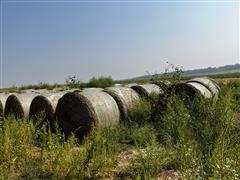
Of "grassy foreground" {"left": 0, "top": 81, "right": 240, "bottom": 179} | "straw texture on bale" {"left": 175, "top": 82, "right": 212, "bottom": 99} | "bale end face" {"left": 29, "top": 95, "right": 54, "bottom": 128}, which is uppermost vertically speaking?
"straw texture on bale" {"left": 175, "top": 82, "right": 212, "bottom": 99}

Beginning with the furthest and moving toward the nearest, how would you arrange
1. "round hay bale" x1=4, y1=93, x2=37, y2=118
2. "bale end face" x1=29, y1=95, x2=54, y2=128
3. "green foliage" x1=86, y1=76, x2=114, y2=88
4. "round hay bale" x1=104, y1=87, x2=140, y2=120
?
"green foliage" x1=86, y1=76, x2=114, y2=88, "round hay bale" x1=4, y1=93, x2=37, y2=118, "round hay bale" x1=104, y1=87, x2=140, y2=120, "bale end face" x1=29, y1=95, x2=54, y2=128

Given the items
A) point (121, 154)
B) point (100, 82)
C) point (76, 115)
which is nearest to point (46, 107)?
point (76, 115)

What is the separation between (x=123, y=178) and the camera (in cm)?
527

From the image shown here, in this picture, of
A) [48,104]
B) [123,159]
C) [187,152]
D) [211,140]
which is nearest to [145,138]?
[123,159]

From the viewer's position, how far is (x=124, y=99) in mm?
10391

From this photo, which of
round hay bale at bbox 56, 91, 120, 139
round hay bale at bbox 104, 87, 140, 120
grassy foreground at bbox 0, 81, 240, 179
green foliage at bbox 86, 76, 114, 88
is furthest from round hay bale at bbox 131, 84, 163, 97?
green foliage at bbox 86, 76, 114, 88

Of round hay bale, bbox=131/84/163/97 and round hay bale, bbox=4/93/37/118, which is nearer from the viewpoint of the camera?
round hay bale, bbox=4/93/37/118

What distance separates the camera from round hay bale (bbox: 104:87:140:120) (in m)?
9.98

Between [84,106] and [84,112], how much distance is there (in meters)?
0.15

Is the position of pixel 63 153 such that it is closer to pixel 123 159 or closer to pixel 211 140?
pixel 123 159

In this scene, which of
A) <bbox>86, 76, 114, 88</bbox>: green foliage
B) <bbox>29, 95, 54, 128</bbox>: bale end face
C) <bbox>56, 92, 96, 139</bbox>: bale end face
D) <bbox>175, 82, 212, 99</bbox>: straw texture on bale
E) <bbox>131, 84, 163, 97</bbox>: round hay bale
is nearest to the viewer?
<bbox>56, 92, 96, 139</bbox>: bale end face

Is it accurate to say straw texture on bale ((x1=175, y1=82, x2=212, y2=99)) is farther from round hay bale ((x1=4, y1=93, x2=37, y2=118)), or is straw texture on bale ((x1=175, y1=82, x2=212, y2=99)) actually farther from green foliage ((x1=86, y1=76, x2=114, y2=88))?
green foliage ((x1=86, y1=76, x2=114, y2=88))

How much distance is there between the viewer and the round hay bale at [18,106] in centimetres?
1119

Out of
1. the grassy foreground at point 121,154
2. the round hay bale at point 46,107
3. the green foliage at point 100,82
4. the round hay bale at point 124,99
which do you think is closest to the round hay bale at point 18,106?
the round hay bale at point 46,107
